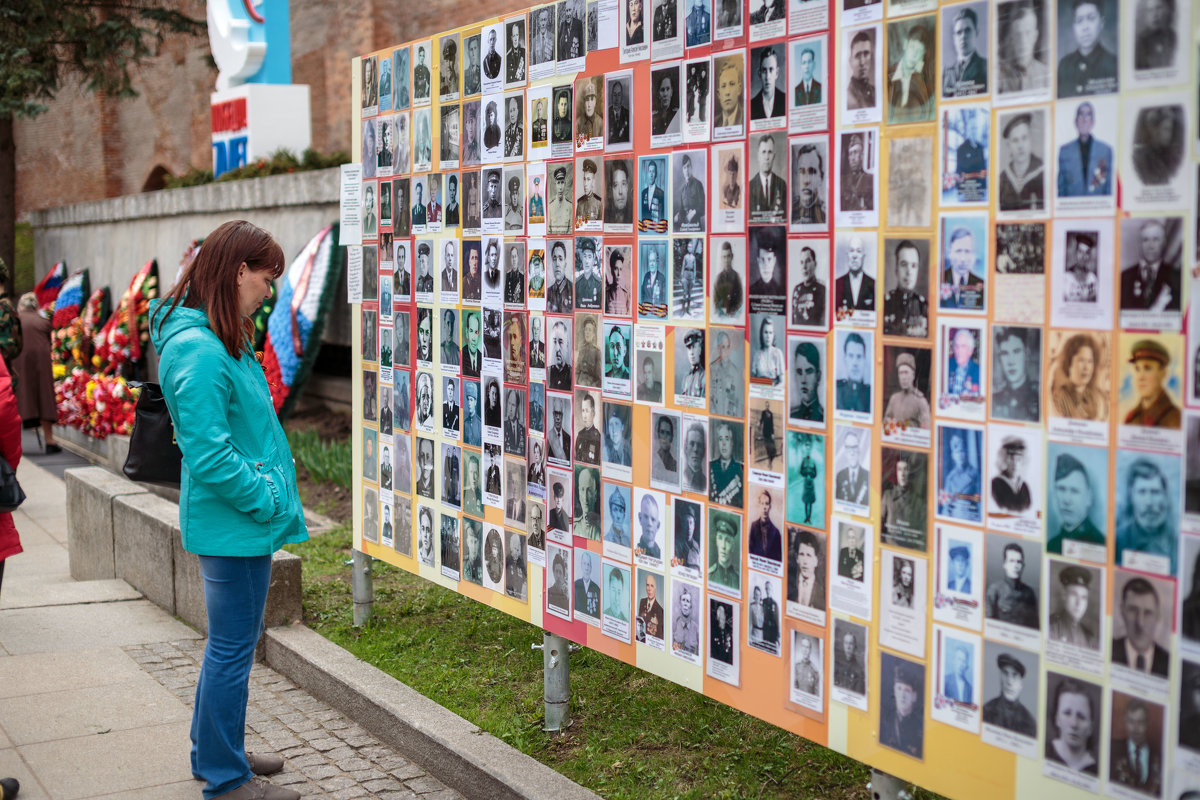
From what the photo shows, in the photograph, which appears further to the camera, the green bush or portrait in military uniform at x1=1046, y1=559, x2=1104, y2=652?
the green bush

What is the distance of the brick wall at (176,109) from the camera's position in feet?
63.7

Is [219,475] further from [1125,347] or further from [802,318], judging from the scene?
[1125,347]

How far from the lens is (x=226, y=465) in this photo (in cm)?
358

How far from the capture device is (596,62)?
3867mm

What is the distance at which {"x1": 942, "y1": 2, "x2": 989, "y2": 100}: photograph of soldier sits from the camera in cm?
262

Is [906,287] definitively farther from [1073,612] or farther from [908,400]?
[1073,612]

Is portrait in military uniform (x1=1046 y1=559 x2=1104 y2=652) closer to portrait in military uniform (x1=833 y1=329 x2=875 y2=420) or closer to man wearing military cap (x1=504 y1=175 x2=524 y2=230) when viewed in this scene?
portrait in military uniform (x1=833 y1=329 x2=875 y2=420)

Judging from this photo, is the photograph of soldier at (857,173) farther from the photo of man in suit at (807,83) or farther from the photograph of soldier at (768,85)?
the photograph of soldier at (768,85)

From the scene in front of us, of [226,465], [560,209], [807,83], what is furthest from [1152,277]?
[226,465]

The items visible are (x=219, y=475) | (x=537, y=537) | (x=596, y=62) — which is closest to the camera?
(x=219, y=475)

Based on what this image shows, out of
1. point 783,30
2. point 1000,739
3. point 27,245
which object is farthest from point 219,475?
point 27,245

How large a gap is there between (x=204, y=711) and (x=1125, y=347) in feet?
9.83

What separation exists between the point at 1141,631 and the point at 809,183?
53.2 inches

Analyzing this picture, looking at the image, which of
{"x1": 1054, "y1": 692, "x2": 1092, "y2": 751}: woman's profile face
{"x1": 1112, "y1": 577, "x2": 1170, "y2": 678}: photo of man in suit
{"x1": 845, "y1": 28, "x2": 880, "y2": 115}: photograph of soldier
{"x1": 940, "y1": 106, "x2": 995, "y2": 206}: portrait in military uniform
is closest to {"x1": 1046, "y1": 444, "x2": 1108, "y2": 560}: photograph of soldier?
{"x1": 1112, "y1": 577, "x2": 1170, "y2": 678}: photo of man in suit
